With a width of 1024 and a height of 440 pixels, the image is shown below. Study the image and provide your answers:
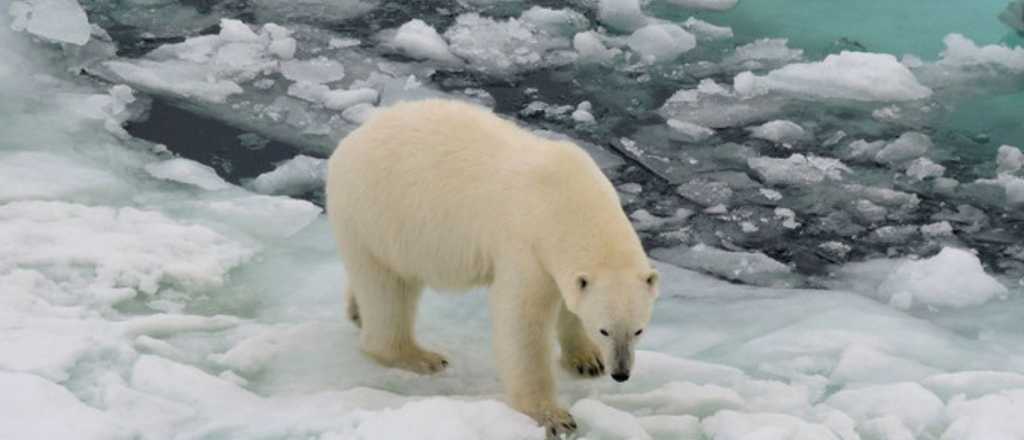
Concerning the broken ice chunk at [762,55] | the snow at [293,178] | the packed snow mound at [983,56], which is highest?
the packed snow mound at [983,56]

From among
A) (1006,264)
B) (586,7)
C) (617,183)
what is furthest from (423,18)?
(1006,264)

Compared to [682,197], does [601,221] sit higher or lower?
higher

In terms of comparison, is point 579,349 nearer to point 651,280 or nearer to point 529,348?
point 529,348

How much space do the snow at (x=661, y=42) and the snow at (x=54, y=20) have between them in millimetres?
3165

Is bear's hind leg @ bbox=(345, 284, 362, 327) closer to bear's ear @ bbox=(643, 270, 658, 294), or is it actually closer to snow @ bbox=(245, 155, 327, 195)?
bear's ear @ bbox=(643, 270, 658, 294)

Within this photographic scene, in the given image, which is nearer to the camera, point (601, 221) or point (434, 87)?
point (601, 221)

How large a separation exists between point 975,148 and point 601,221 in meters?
3.70

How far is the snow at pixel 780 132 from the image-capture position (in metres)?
6.42

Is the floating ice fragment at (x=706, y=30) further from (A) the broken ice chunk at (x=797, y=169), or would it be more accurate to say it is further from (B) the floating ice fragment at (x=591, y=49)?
(A) the broken ice chunk at (x=797, y=169)

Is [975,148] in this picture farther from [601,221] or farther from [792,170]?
[601,221]

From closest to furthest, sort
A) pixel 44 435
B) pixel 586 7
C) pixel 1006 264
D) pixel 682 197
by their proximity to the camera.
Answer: pixel 44 435 < pixel 1006 264 < pixel 682 197 < pixel 586 7

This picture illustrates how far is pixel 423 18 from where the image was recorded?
26.3ft

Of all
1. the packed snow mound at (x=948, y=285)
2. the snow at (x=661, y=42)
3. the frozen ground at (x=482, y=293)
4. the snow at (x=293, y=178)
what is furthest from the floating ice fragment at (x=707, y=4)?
the packed snow mound at (x=948, y=285)

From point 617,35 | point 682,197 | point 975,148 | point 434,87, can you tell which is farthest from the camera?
point 617,35
